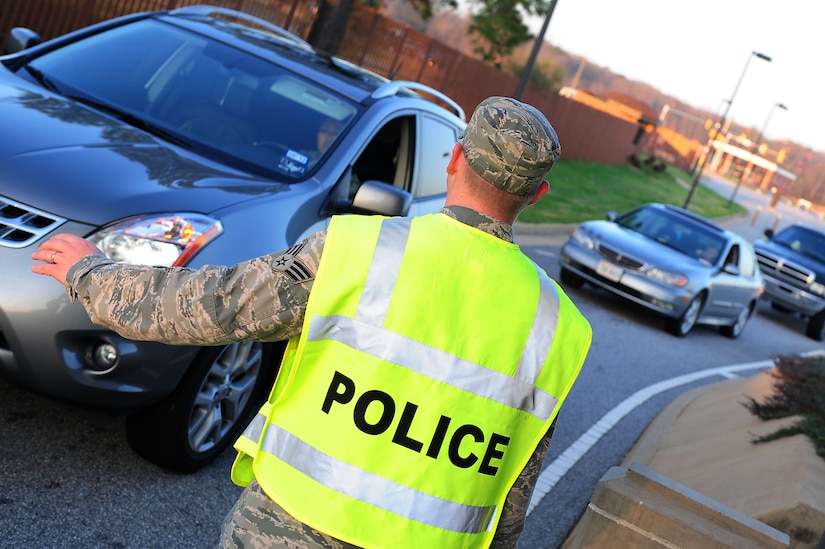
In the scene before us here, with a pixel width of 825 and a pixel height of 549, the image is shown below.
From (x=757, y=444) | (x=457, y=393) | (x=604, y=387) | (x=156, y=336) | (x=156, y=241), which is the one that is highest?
(x=457, y=393)

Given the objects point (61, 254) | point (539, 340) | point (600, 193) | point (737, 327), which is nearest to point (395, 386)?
point (539, 340)

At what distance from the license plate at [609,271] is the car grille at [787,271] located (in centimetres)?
905

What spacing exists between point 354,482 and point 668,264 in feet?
38.1

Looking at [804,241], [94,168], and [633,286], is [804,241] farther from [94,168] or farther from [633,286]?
[94,168]

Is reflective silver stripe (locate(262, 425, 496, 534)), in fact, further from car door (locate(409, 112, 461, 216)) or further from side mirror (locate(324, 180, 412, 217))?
car door (locate(409, 112, 461, 216))

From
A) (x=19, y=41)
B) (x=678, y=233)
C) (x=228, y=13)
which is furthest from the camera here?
(x=678, y=233)

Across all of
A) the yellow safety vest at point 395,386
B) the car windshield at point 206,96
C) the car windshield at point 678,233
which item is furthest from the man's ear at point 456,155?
the car windshield at point 678,233

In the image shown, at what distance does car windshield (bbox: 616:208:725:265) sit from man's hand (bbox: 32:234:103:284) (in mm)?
12335

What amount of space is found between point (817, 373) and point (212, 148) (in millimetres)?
5484

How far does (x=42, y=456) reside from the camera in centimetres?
423

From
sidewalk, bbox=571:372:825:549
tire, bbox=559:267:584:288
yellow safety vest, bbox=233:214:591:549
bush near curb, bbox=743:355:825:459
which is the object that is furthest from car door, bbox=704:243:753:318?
yellow safety vest, bbox=233:214:591:549

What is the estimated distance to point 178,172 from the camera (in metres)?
4.42

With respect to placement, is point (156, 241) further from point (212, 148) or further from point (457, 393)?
point (457, 393)

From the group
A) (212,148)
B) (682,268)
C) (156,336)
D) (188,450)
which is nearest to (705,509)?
(188,450)
